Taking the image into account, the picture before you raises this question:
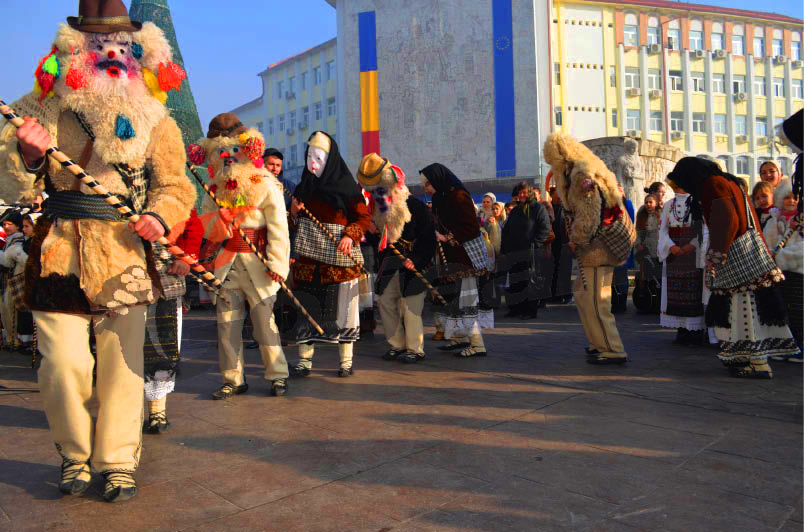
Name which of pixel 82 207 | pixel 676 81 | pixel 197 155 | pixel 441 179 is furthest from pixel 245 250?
pixel 676 81

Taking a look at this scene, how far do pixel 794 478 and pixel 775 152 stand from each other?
1976 inches

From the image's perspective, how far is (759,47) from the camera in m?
48.2

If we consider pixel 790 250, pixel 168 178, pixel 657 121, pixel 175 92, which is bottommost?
pixel 790 250

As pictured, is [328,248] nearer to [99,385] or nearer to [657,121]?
[99,385]

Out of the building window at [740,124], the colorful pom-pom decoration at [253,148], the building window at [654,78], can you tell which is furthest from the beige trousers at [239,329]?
the building window at [740,124]

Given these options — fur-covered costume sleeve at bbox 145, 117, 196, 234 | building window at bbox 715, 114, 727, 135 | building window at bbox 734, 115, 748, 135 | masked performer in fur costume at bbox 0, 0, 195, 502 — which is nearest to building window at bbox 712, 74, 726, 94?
building window at bbox 715, 114, 727, 135

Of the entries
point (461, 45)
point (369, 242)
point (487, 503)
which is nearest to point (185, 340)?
point (369, 242)

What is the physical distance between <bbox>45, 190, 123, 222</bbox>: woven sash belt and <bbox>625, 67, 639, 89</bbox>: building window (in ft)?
148

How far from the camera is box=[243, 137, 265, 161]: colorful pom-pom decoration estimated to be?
5102 millimetres

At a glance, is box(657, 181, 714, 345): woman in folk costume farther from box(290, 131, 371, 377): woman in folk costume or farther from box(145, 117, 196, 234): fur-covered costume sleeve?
box(145, 117, 196, 234): fur-covered costume sleeve

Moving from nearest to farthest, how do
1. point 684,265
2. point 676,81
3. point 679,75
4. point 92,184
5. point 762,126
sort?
point 92,184 < point 684,265 < point 676,81 < point 679,75 < point 762,126

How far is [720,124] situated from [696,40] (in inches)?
→ 234

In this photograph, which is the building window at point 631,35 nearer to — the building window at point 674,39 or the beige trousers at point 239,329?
the building window at point 674,39

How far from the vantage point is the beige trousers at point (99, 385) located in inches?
120
